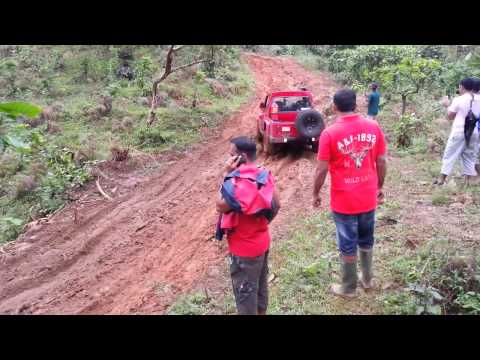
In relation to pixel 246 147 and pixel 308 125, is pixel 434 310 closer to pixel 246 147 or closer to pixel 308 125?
pixel 246 147

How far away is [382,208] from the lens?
22.7 feet

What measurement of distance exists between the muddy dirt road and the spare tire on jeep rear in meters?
0.73

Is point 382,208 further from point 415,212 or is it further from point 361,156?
point 361,156

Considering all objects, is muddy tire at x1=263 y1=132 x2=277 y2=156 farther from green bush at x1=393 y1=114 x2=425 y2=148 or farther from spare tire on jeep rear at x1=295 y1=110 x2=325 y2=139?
green bush at x1=393 y1=114 x2=425 y2=148

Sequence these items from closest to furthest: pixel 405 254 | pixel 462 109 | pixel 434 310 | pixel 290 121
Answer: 1. pixel 434 310
2. pixel 405 254
3. pixel 462 109
4. pixel 290 121

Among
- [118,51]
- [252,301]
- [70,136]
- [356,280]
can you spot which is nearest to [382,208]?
[356,280]

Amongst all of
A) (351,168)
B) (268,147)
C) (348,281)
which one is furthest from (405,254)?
(268,147)

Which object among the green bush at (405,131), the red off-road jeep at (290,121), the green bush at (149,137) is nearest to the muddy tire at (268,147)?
the red off-road jeep at (290,121)

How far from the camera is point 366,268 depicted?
4.52 m

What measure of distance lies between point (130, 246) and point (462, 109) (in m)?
5.56

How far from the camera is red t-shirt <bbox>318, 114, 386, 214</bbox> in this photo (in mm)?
3996

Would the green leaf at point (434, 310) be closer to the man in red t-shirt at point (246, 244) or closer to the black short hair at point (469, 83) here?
the man in red t-shirt at point (246, 244)

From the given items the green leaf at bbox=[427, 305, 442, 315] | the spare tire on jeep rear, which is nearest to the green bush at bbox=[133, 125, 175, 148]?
the spare tire on jeep rear

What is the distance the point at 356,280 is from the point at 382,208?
8.81 feet
